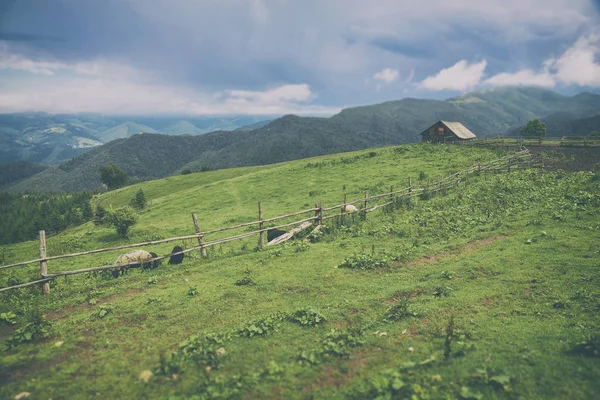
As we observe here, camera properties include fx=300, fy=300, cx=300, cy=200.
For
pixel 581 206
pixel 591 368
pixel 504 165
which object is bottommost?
pixel 591 368

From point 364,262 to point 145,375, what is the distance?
920 centimetres

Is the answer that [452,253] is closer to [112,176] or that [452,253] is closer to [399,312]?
[399,312]

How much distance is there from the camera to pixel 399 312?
30.5 feet

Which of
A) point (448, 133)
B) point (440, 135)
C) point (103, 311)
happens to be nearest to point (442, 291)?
point (103, 311)

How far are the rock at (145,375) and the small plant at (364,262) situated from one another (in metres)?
8.32

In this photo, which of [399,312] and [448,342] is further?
[399,312]

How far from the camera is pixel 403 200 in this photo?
23.0 meters

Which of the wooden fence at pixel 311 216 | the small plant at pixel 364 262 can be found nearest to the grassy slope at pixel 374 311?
the small plant at pixel 364 262

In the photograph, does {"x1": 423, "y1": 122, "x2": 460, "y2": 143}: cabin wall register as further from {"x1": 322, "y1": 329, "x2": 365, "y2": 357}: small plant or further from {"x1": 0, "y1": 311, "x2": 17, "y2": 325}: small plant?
{"x1": 0, "y1": 311, "x2": 17, "y2": 325}: small plant

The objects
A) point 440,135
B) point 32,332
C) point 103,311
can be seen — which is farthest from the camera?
point 440,135

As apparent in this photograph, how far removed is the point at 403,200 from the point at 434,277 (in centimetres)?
1194

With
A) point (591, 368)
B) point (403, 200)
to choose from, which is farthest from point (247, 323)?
point (403, 200)

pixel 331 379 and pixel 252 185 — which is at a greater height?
pixel 252 185

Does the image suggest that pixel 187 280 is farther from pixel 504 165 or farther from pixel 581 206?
pixel 504 165
